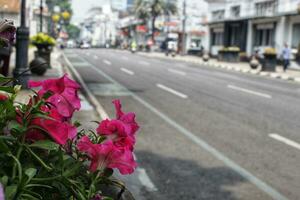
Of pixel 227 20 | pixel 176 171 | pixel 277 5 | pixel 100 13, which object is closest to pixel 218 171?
pixel 176 171

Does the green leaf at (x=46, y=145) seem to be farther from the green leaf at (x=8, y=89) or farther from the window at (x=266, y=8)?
the window at (x=266, y=8)

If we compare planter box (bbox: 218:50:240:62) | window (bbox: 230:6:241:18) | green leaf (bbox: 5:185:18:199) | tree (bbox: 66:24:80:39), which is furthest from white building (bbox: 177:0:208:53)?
tree (bbox: 66:24:80:39)

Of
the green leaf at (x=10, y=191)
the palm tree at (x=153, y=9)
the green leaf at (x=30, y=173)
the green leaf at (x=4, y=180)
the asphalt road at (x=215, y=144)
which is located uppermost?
the palm tree at (x=153, y=9)

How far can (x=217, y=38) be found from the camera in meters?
61.1

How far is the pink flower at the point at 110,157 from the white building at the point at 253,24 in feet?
127

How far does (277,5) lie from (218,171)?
39674mm

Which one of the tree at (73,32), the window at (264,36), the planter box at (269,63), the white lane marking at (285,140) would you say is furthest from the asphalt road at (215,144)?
the tree at (73,32)

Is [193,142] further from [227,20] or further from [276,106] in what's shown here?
[227,20]

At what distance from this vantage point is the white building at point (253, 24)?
42.1 m

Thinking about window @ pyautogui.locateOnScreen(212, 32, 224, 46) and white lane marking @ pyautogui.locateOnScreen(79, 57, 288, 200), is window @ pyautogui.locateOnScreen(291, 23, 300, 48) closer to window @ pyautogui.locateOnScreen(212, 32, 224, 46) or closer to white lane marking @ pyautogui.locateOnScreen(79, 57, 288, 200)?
window @ pyautogui.locateOnScreen(212, 32, 224, 46)

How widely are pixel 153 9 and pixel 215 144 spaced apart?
79.6m

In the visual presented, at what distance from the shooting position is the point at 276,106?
1481cm

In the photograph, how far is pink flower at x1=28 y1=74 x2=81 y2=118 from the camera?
7.31ft

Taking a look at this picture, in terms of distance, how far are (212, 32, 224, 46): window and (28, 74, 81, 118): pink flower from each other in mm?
57478
